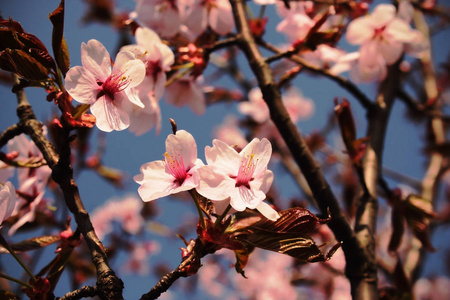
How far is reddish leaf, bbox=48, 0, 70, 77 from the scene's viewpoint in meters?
0.63

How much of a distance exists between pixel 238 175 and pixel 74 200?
0.30 m

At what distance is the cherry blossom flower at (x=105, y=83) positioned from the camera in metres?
0.66

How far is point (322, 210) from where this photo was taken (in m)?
0.85

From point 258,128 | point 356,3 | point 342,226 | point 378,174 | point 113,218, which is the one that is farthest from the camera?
point 113,218

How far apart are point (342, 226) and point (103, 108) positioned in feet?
1.78

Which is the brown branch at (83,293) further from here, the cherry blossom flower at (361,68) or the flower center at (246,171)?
the cherry blossom flower at (361,68)

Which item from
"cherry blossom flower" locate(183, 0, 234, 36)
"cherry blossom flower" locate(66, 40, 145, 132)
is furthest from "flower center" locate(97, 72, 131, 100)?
"cherry blossom flower" locate(183, 0, 234, 36)

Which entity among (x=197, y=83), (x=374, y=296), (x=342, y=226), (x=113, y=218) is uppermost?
(x=113, y=218)

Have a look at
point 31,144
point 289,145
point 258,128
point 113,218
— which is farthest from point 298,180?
point 113,218

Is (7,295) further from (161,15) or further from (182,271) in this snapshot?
(161,15)

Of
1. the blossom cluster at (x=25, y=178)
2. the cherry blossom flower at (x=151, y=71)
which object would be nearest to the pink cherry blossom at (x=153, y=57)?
the cherry blossom flower at (x=151, y=71)

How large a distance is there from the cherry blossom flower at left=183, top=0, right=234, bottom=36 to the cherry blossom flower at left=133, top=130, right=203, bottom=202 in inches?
27.1

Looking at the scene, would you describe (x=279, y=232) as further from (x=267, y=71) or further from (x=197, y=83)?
(x=197, y=83)

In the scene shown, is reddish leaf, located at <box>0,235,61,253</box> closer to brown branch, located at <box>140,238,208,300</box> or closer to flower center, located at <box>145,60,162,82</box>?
brown branch, located at <box>140,238,208,300</box>
